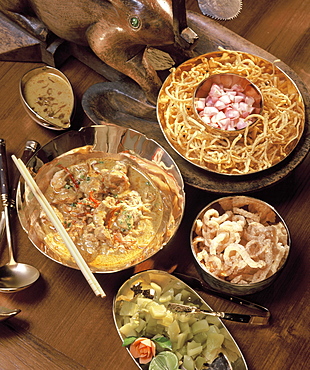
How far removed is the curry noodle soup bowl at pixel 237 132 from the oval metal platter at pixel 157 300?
0.40 meters

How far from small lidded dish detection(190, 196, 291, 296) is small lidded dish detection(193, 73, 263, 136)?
279 mm

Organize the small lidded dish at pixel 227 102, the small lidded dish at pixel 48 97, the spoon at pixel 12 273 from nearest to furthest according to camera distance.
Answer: the spoon at pixel 12 273
the small lidded dish at pixel 227 102
the small lidded dish at pixel 48 97

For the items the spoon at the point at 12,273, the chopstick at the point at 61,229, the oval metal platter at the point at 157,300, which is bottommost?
the spoon at the point at 12,273

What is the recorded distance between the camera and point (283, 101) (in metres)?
1.99

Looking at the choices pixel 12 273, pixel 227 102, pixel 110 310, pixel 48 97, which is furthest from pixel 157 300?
pixel 48 97

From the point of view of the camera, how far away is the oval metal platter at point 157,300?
5.65 ft

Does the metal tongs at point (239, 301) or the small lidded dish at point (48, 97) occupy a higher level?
the small lidded dish at point (48, 97)

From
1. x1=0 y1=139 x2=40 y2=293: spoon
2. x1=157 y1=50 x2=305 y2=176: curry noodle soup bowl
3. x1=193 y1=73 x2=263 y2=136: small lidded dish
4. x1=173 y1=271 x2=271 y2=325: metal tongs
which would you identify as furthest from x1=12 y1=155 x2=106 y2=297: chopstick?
x1=193 y1=73 x2=263 y2=136: small lidded dish

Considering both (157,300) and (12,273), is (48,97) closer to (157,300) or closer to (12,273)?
(12,273)

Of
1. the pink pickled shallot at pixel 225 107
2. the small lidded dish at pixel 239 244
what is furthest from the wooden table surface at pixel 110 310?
the pink pickled shallot at pixel 225 107

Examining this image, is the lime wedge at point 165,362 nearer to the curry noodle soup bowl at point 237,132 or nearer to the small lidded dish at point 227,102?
the curry noodle soup bowl at point 237,132

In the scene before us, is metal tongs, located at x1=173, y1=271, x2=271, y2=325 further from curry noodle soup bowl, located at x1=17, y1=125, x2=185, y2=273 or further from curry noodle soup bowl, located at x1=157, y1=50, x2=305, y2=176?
curry noodle soup bowl, located at x1=157, y1=50, x2=305, y2=176

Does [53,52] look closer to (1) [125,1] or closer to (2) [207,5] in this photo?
(1) [125,1]

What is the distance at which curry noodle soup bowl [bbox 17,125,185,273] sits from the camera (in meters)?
1.80
